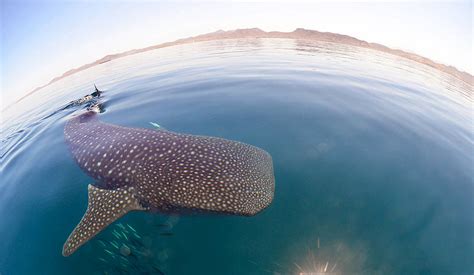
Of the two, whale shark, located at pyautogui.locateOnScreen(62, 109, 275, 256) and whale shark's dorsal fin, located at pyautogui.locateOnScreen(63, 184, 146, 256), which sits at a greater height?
whale shark, located at pyautogui.locateOnScreen(62, 109, 275, 256)

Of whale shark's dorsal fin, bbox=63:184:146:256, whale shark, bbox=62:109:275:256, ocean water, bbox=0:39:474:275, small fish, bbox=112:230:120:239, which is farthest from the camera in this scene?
small fish, bbox=112:230:120:239

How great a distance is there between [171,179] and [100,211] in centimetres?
189

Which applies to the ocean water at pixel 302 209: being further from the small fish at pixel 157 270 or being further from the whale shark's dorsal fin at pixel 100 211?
the whale shark's dorsal fin at pixel 100 211

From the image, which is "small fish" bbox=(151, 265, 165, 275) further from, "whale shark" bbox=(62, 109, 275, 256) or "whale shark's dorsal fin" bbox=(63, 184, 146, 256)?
"whale shark's dorsal fin" bbox=(63, 184, 146, 256)

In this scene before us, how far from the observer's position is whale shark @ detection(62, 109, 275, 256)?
192 inches

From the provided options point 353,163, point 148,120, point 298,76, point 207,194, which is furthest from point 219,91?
point 207,194

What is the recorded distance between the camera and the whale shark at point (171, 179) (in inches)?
192

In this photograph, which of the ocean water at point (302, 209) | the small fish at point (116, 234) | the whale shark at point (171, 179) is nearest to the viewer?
the whale shark at point (171, 179)

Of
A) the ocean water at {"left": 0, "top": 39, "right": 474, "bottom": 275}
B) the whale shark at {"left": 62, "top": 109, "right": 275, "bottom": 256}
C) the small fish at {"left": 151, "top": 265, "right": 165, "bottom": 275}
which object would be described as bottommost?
the small fish at {"left": 151, "top": 265, "right": 165, "bottom": 275}

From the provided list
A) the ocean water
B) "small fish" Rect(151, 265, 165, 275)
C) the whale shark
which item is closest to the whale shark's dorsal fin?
the whale shark

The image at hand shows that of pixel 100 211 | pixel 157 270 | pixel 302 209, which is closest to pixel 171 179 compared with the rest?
pixel 100 211

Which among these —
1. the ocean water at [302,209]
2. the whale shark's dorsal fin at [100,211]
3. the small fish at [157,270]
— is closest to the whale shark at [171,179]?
the whale shark's dorsal fin at [100,211]

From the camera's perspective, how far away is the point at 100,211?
529 cm

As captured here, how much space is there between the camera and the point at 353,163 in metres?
7.61
